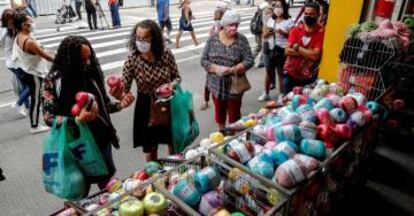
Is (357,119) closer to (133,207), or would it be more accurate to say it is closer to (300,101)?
(300,101)

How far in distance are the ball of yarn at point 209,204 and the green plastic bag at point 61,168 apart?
1.20 m

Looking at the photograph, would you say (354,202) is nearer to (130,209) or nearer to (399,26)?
(399,26)

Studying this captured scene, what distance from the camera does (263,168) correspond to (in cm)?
197

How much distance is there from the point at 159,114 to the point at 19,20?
8.64ft

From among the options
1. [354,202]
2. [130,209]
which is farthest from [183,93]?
[354,202]

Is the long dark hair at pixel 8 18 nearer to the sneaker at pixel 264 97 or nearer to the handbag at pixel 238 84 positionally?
the handbag at pixel 238 84

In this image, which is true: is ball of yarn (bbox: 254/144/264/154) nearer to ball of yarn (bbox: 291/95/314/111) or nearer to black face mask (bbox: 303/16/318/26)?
ball of yarn (bbox: 291/95/314/111)

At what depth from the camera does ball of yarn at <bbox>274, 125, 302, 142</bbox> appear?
2.23m

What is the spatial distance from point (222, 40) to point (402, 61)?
2.18m

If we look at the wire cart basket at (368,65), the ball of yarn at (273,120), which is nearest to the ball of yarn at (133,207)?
the ball of yarn at (273,120)

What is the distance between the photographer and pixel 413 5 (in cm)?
528

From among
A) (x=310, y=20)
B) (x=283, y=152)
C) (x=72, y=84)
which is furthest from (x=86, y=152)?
(x=310, y=20)

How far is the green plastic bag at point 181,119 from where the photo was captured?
332cm

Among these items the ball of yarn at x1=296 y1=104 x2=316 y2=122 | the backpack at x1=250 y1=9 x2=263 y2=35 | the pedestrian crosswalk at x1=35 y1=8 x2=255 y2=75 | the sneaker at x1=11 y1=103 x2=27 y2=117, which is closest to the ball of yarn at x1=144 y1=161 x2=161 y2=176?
the ball of yarn at x1=296 y1=104 x2=316 y2=122
